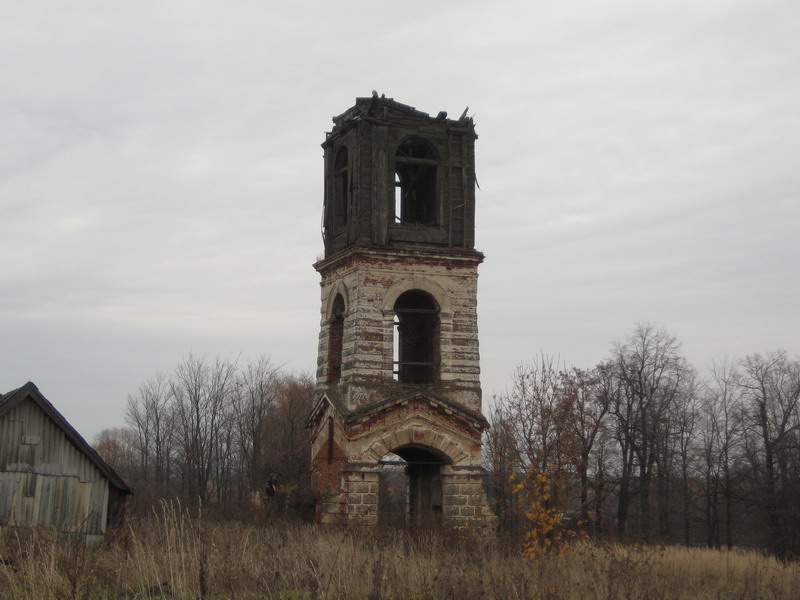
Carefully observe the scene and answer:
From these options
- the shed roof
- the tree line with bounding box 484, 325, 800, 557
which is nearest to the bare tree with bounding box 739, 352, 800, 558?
the tree line with bounding box 484, 325, 800, 557

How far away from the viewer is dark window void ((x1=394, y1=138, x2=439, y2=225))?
23781mm

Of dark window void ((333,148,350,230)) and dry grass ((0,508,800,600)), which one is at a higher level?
dark window void ((333,148,350,230))

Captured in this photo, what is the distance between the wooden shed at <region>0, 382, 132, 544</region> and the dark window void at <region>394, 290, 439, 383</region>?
8.04 m

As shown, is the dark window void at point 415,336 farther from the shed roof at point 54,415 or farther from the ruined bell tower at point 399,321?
the shed roof at point 54,415

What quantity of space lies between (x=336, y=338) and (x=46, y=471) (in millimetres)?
8872

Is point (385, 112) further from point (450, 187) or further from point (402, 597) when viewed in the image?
point (402, 597)

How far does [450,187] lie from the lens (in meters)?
23.0

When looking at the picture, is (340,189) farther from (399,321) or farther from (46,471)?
(46,471)

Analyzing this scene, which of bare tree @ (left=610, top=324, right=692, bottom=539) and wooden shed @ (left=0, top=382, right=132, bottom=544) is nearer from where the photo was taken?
wooden shed @ (left=0, top=382, right=132, bottom=544)

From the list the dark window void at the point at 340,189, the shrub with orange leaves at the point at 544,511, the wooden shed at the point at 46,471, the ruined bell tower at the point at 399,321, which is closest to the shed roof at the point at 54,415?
the wooden shed at the point at 46,471

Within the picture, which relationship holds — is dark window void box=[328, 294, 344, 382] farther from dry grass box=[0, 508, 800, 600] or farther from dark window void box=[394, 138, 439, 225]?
dry grass box=[0, 508, 800, 600]

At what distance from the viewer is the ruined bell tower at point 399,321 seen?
69.2 feet

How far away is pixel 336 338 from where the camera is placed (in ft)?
78.3

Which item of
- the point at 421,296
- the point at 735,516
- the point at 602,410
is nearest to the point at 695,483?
the point at 735,516
